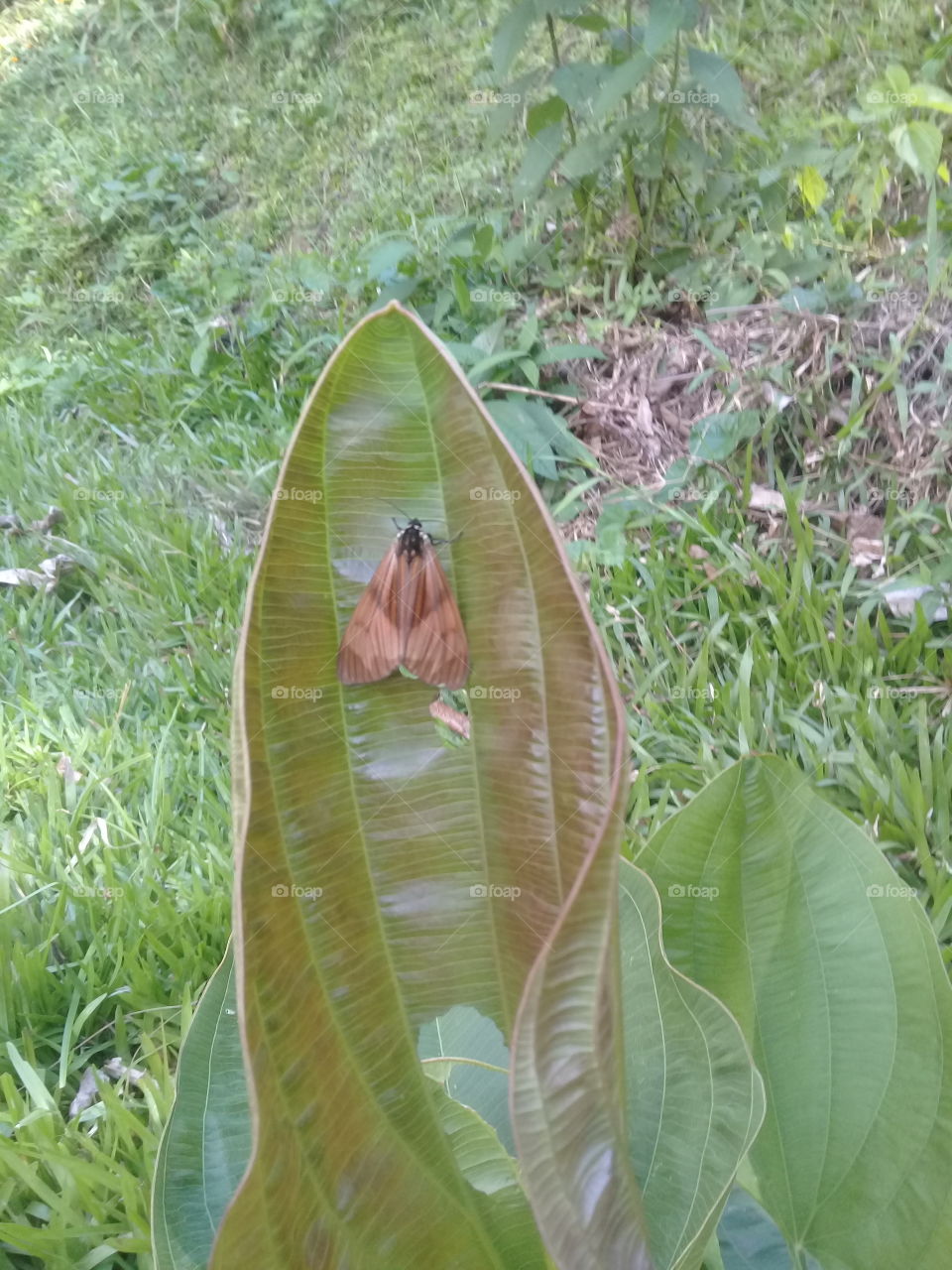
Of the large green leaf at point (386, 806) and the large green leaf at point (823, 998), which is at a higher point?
the large green leaf at point (386, 806)

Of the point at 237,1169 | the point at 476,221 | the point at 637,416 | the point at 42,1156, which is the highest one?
the point at 476,221

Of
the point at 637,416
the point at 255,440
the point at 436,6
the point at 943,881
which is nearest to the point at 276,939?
the point at 943,881

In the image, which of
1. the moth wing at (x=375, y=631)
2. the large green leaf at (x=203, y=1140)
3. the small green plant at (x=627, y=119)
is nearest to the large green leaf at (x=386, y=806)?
the moth wing at (x=375, y=631)

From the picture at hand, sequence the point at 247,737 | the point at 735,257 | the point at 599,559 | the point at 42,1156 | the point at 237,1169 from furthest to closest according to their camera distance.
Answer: the point at 735,257
the point at 599,559
the point at 42,1156
the point at 237,1169
the point at 247,737

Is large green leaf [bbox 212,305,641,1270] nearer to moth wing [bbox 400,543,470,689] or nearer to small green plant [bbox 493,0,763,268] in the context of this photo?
moth wing [bbox 400,543,470,689]

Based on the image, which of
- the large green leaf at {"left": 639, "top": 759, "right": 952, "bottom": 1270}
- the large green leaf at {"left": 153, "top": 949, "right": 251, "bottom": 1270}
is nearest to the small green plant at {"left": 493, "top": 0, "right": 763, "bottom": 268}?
the large green leaf at {"left": 639, "top": 759, "right": 952, "bottom": 1270}

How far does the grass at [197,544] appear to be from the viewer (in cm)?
99

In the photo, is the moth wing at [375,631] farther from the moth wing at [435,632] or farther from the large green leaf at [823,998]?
the large green leaf at [823,998]

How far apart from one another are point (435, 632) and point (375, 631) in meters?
0.02

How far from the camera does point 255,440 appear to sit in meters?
1.94

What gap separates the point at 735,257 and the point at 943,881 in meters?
1.28

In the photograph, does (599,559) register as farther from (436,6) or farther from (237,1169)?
(436,6)

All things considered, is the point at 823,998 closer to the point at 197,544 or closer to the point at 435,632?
the point at 435,632

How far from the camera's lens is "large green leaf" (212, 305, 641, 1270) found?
255 mm
